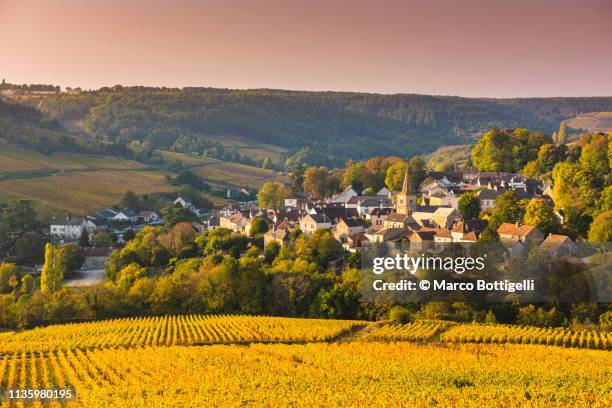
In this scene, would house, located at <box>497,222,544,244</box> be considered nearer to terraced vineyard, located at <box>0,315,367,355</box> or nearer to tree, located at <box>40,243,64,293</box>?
terraced vineyard, located at <box>0,315,367,355</box>

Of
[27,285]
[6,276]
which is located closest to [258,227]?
[27,285]

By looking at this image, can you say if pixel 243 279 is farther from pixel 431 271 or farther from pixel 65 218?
pixel 65 218

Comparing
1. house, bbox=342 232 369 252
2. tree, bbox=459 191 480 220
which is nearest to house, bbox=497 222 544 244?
tree, bbox=459 191 480 220

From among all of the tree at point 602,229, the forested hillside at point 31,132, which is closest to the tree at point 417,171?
the tree at point 602,229

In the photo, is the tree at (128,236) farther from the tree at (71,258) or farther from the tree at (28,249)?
the tree at (28,249)

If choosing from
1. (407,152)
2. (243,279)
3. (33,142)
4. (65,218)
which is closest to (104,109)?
(33,142)
